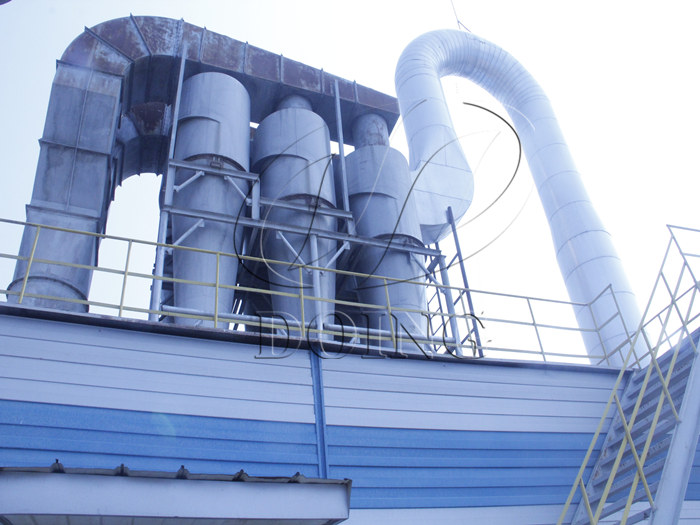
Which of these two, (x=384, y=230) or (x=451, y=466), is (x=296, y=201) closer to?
(x=384, y=230)

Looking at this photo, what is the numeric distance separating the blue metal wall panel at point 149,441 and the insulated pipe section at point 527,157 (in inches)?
370

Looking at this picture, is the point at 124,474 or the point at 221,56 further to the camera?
the point at 221,56

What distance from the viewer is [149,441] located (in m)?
6.57

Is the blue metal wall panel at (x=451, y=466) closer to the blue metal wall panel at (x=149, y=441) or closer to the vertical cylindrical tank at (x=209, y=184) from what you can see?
the blue metal wall panel at (x=149, y=441)

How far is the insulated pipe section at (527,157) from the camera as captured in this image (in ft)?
49.9

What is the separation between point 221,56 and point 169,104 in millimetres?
1998

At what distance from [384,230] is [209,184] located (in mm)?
4237

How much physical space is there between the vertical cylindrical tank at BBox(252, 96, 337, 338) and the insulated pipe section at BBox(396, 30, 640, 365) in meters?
3.25

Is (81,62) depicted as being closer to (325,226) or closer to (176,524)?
(325,226)

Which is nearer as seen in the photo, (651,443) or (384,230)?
(651,443)

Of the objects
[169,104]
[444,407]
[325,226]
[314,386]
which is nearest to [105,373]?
[314,386]

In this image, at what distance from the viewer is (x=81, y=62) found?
13.6 m

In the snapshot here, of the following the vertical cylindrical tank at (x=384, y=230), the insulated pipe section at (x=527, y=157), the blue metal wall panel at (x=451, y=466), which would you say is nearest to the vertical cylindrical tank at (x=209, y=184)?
the vertical cylindrical tank at (x=384, y=230)

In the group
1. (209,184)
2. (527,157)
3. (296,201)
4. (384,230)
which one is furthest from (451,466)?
(527,157)
